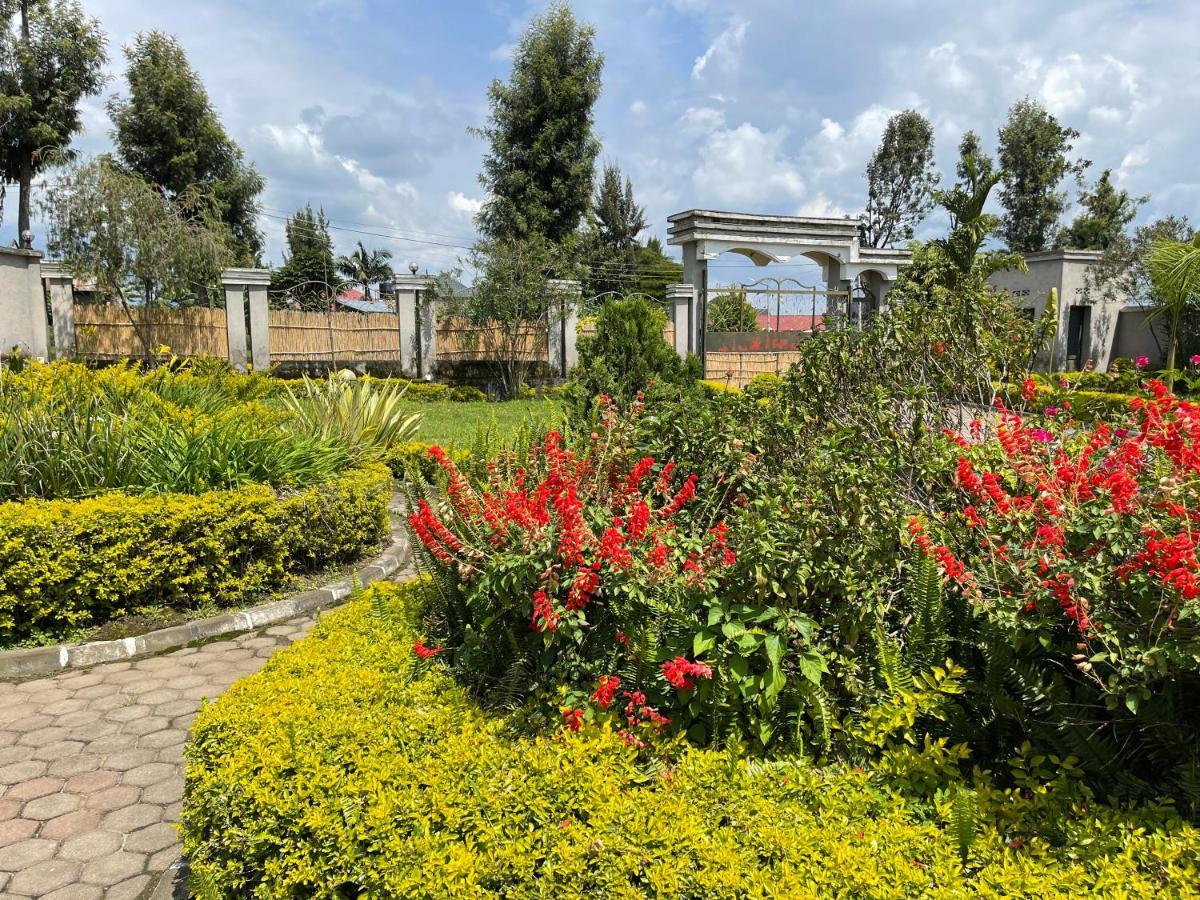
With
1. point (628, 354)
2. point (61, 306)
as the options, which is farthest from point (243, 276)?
point (628, 354)

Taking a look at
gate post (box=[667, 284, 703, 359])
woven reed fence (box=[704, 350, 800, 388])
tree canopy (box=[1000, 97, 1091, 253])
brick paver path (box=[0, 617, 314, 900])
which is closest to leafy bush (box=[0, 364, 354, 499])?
brick paver path (box=[0, 617, 314, 900])

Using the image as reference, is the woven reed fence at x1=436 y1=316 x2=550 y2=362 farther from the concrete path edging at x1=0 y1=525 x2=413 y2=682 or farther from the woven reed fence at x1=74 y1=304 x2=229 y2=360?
the concrete path edging at x1=0 y1=525 x2=413 y2=682

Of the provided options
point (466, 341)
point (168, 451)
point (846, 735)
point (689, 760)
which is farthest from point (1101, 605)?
point (466, 341)

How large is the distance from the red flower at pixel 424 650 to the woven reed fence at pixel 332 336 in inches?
661

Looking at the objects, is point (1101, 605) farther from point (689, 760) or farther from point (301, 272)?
point (301, 272)

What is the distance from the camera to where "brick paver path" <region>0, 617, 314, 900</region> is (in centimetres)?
270

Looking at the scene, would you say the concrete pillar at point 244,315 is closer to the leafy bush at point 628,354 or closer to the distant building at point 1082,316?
the leafy bush at point 628,354

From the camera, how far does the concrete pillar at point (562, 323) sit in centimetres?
1967

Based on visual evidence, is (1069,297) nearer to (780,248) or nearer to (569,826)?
(780,248)

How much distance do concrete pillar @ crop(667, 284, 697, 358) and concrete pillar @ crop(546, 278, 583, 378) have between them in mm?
2536

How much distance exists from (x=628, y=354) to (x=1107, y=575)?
5921mm

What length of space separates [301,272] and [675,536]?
122 feet

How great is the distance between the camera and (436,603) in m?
3.53

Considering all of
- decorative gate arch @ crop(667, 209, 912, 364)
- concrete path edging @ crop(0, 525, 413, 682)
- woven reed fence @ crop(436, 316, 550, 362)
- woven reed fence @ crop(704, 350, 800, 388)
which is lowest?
concrete path edging @ crop(0, 525, 413, 682)
